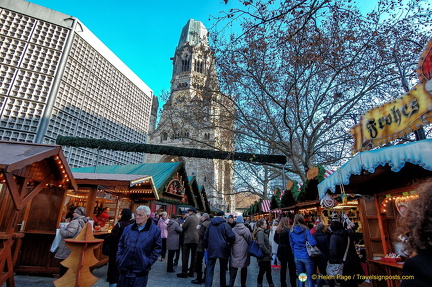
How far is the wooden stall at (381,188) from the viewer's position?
4090 millimetres

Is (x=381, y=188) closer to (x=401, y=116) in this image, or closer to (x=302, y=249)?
(x=401, y=116)

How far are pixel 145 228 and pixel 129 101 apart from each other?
29121mm

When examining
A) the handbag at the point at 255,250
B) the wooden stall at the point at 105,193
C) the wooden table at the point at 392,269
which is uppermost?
the wooden stall at the point at 105,193

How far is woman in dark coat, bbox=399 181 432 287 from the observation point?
1.12 metres

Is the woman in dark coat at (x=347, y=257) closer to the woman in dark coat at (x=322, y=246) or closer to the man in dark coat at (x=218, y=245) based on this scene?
the woman in dark coat at (x=322, y=246)

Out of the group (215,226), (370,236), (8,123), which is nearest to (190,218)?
(215,226)

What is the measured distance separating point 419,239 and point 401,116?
15.1 ft

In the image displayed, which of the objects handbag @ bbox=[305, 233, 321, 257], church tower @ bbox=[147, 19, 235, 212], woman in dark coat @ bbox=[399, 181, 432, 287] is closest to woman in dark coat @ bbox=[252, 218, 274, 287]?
handbag @ bbox=[305, 233, 321, 257]

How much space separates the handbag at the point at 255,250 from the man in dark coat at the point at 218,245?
0.55 m

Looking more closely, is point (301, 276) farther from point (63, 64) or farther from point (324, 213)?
point (63, 64)

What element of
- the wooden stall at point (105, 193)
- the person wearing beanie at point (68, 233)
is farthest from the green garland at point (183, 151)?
the person wearing beanie at point (68, 233)

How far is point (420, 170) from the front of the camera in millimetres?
4594

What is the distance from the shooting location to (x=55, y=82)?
20.4 metres

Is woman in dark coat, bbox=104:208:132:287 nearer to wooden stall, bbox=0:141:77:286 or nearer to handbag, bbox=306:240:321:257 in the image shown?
wooden stall, bbox=0:141:77:286
